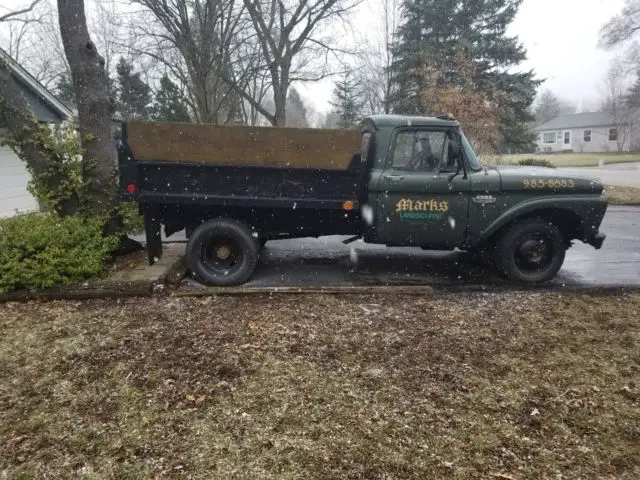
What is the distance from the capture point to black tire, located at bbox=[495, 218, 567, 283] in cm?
572

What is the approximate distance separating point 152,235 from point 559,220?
5275 mm

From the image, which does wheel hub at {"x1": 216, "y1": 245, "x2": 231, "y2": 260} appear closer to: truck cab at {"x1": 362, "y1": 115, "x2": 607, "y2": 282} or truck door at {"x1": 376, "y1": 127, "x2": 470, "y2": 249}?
truck cab at {"x1": 362, "y1": 115, "x2": 607, "y2": 282}

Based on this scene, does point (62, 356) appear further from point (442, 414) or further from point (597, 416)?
point (597, 416)

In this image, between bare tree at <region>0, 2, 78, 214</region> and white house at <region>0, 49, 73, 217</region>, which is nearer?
bare tree at <region>0, 2, 78, 214</region>

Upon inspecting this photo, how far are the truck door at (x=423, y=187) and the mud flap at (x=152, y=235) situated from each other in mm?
2802

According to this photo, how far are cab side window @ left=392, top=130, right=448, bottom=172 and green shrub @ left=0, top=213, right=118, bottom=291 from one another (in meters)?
3.96

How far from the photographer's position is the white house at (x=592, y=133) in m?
52.3

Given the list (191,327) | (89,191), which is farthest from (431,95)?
(191,327)

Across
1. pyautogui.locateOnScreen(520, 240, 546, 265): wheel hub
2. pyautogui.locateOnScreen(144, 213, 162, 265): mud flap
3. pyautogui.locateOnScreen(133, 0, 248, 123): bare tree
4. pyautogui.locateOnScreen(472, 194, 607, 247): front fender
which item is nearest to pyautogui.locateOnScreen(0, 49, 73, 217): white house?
pyautogui.locateOnScreen(133, 0, 248, 123): bare tree

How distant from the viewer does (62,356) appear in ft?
12.4

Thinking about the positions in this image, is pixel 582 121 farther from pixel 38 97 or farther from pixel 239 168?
pixel 239 168

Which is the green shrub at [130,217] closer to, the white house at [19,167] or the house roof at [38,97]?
the white house at [19,167]

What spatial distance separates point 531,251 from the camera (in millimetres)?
5770

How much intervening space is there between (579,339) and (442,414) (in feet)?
6.55
